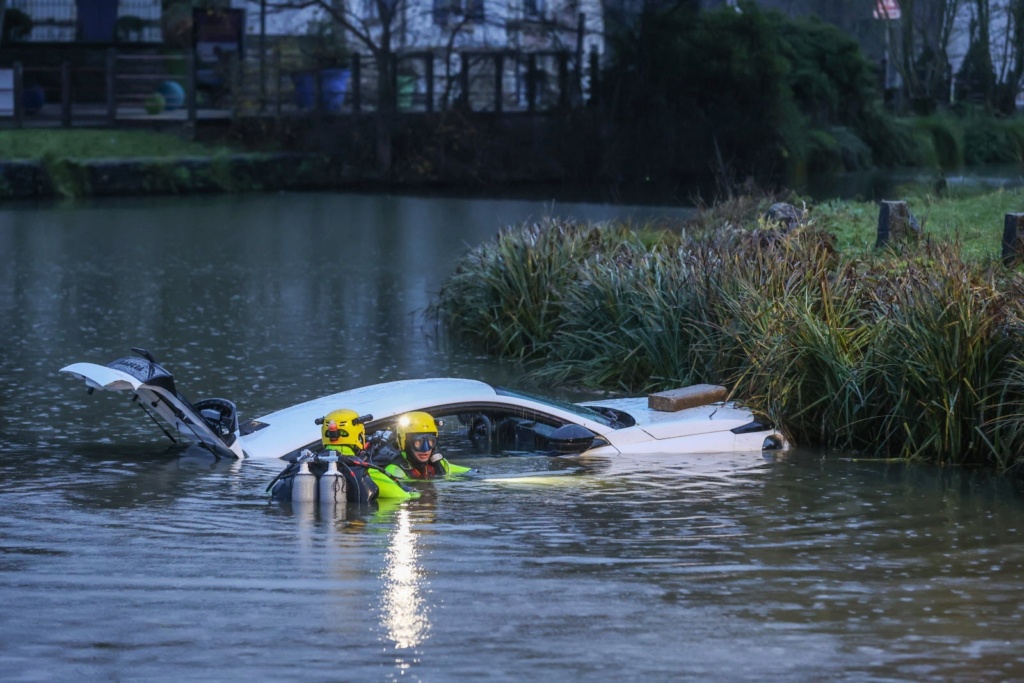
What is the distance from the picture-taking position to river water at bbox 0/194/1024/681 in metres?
6.73

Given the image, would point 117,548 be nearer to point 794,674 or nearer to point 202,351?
point 794,674

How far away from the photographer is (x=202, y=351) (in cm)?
1698

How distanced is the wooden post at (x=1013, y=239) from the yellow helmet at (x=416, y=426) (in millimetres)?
7114

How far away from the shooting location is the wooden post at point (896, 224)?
16.4 m

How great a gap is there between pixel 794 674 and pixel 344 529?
3385 millimetres

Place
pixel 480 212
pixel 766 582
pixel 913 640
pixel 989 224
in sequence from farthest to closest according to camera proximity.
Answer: pixel 480 212 → pixel 989 224 → pixel 766 582 → pixel 913 640

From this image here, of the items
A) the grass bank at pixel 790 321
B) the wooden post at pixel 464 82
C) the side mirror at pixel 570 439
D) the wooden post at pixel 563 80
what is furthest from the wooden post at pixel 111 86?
the side mirror at pixel 570 439

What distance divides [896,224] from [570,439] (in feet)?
23.8

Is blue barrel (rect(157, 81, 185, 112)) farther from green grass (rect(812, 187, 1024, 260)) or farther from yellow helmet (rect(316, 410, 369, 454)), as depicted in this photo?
yellow helmet (rect(316, 410, 369, 454))

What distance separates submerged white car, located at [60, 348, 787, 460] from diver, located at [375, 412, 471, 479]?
0.47 feet

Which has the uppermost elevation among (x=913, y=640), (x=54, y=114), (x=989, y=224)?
(x=54, y=114)

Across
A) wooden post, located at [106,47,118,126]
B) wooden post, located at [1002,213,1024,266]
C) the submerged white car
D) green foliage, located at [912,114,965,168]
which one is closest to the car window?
the submerged white car

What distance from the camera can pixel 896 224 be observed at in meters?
16.5

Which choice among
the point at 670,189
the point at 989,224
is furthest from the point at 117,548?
the point at 670,189
